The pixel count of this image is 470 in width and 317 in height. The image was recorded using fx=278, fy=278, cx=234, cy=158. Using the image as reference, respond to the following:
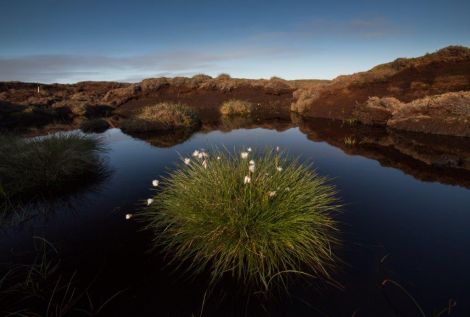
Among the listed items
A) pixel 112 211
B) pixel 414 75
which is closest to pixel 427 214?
pixel 112 211

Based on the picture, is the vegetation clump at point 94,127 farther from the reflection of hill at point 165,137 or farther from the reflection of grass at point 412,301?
the reflection of grass at point 412,301

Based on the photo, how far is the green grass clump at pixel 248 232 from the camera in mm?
4113

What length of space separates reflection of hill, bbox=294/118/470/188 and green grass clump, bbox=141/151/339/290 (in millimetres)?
5645

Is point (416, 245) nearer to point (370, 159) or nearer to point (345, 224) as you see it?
point (345, 224)

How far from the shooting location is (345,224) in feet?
18.0

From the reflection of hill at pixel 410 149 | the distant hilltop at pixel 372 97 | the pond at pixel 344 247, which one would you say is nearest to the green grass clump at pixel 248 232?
the pond at pixel 344 247

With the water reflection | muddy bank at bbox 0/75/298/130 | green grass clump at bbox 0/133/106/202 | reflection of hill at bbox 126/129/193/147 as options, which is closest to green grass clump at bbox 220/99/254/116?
muddy bank at bbox 0/75/298/130

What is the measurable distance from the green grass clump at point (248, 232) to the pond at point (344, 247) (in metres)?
0.27

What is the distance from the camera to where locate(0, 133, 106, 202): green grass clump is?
25.1 feet

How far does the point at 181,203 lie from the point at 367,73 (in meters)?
27.0

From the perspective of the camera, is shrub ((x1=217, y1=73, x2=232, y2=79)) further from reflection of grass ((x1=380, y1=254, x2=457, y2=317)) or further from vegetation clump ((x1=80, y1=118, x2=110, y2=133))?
reflection of grass ((x1=380, y1=254, x2=457, y2=317))

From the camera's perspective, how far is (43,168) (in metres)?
8.28

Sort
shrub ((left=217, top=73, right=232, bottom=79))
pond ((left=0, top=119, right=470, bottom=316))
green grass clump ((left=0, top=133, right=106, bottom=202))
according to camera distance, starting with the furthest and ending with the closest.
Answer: shrub ((left=217, top=73, right=232, bottom=79))
green grass clump ((left=0, top=133, right=106, bottom=202))
pond ((left=0, top=119, right=470, bottom=316))

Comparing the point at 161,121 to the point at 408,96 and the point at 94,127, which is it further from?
the point at 408,96
